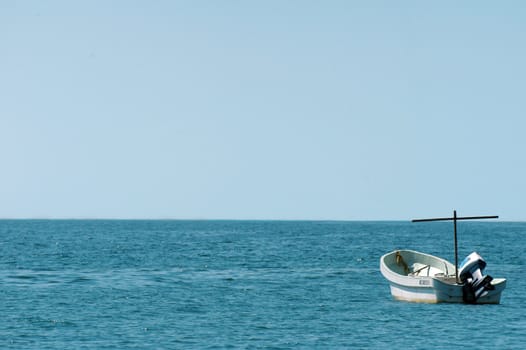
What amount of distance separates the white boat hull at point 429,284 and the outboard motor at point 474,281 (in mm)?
262

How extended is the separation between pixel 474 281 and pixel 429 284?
255 cm

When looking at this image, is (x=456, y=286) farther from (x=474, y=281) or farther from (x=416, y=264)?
(x=416, y=264)

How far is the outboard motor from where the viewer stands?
1802 inches

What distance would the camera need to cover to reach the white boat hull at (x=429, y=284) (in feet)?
152

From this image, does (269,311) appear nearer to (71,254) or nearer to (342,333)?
(342,333)

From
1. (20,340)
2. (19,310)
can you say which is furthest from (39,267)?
(20,340)

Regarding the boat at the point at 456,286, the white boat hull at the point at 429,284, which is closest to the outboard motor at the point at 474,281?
the boat at the point at 456,286

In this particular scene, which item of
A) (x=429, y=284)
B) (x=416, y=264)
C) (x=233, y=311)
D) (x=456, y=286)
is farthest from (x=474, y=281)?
(x=233, y=311)

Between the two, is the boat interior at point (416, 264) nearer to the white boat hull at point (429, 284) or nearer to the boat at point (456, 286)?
the white boat hull at point (429, 284)

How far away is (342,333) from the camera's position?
38.0 m

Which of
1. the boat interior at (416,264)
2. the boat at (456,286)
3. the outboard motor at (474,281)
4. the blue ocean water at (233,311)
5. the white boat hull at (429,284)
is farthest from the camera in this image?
the boat interior at (416,264)

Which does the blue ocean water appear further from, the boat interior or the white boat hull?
the boat interior

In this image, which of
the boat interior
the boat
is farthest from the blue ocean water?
the boat interior

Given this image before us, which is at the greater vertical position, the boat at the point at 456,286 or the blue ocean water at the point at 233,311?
the boat at the point at 456,286
